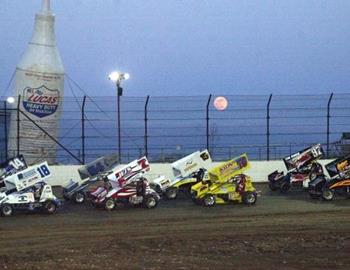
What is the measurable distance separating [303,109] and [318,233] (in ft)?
47.8

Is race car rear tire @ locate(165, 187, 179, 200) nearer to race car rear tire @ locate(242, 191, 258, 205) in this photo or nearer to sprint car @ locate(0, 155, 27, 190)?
race car rear tire @ locate(242, 191, 258, 205)

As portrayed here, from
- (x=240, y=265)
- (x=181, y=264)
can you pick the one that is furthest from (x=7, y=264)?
(x=240, y=265)

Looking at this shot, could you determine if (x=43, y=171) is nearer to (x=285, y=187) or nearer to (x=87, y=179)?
(x=87, y=179)

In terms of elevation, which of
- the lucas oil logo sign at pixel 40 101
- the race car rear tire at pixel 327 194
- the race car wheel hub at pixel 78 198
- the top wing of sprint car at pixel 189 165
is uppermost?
the lucas oil logo sign at pixel 40 101

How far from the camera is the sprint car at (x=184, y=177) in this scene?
22.5 m

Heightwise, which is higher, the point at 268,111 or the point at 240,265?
the point at 268,111

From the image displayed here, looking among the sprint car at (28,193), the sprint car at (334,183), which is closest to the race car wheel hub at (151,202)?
the sprint car at (28,193)

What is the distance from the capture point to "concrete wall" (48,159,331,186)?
27.2m

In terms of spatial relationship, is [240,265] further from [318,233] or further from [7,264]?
[318,233]

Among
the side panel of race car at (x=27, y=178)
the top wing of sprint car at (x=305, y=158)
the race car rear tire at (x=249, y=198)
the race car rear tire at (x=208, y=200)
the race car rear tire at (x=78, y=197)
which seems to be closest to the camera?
the side panel of race car at (x=27, y=178)

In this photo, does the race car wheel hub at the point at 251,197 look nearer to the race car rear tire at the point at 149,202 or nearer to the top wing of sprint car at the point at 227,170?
the top wing of sprint car at the point at 227,170

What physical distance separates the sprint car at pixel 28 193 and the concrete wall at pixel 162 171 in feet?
24.6

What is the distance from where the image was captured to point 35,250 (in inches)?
503

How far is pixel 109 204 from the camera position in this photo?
1991 cm
